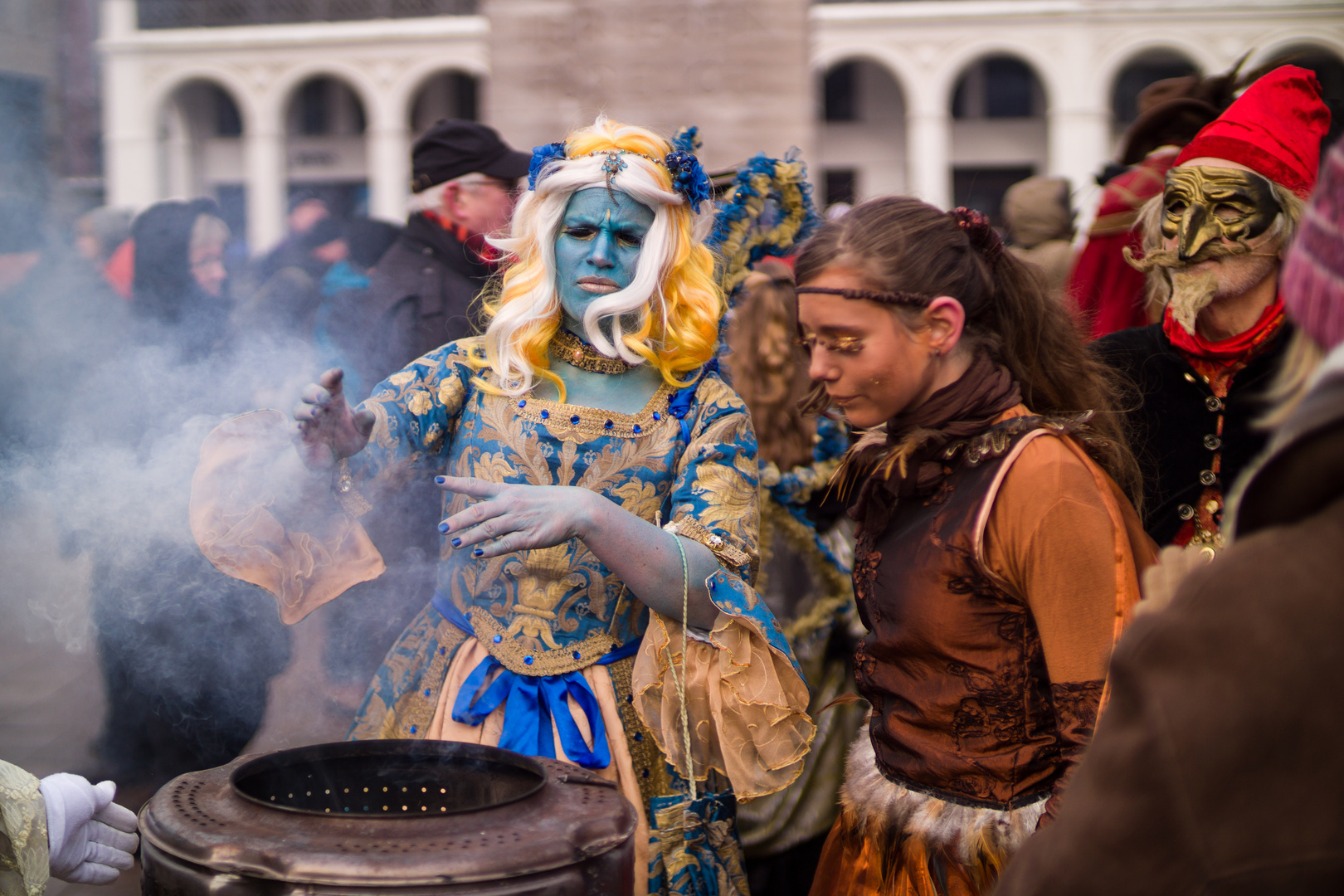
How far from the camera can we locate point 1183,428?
2.72 meters

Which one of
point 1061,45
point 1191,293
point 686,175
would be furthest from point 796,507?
point 1061,45

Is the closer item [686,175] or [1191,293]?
[686,175]

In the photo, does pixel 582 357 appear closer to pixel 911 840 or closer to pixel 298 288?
pixel 911 840

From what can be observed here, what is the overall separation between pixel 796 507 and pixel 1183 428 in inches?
49.3

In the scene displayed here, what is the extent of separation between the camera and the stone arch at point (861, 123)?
21.3 meters

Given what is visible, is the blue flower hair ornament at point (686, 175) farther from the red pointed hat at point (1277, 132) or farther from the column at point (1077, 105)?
the column at point (1077, 105)

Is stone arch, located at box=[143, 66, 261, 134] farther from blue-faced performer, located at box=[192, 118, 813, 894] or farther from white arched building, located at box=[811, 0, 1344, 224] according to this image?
blue-faced performer, located at box=[192, 118, 813, 894]

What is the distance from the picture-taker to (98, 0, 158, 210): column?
17.6 m

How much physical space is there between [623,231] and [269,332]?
1702mm

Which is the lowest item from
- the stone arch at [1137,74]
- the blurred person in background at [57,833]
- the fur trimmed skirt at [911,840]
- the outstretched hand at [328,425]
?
the fur trimmed skirt at [911,840]

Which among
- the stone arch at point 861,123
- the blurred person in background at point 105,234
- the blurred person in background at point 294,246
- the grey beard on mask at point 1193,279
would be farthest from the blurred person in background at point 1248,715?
the stone arch at point 861,123

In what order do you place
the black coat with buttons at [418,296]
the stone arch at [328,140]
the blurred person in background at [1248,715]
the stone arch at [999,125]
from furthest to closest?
the stone arch at [328,140]
the stone arch at [999,125]
the black coat with buttons at [418,296]
the blurred person in background at [1248,715]

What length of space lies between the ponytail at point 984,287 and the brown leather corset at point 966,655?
0.20 metres

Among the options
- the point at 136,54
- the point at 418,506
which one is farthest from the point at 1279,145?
the point at 136,54
